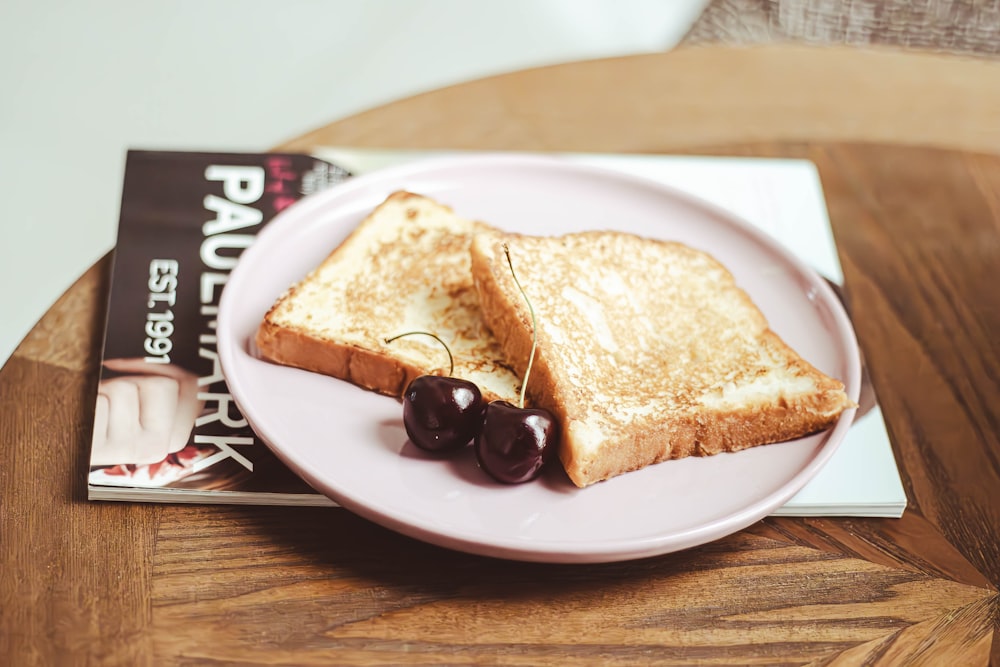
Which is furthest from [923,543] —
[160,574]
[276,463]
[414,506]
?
[160,574]

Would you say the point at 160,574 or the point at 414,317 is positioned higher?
the point at 414,317

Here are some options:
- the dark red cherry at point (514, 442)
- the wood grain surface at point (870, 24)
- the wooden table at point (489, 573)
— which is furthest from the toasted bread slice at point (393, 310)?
the wood grain surface at point (870, 24)

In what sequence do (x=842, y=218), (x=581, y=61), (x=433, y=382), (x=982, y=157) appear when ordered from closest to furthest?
(x=433, y=382) → (x=842, y=218) → (x=982, y=157) → (x=581, y=61)

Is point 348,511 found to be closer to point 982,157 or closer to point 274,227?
point 274,227

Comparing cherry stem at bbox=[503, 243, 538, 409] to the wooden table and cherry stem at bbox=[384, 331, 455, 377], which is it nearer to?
cherry stem at bbox=[384, 331, 455, 377]

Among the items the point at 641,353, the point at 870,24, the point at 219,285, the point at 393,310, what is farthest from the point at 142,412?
the point at 870,24

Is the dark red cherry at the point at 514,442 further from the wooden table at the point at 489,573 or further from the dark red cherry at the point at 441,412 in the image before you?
the wooden table at the point at 489,573
